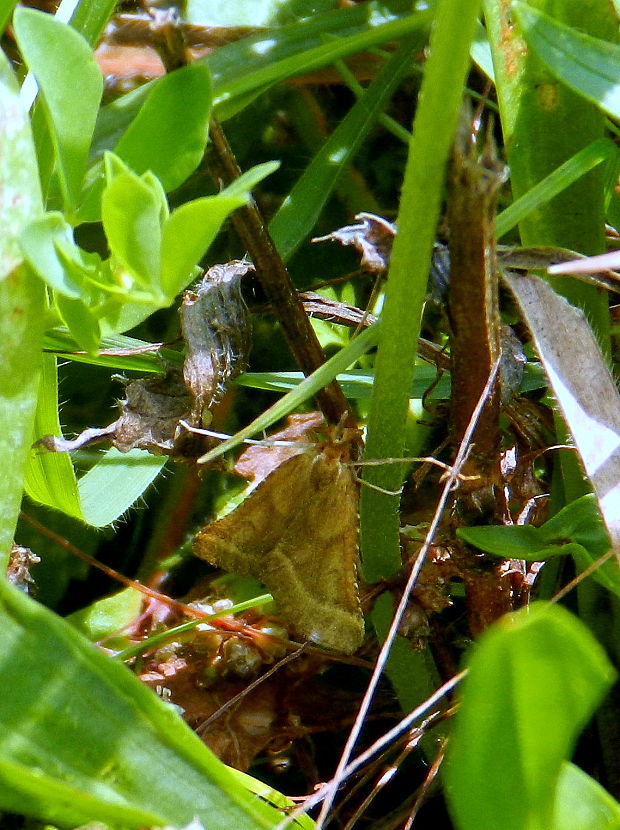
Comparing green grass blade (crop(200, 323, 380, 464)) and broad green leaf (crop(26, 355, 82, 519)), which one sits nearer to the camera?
green grass blade (crop(200, 323, 380, 464))

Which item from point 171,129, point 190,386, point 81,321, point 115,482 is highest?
point 171,129

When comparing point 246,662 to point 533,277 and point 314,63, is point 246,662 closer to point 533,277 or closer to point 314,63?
point 533,277

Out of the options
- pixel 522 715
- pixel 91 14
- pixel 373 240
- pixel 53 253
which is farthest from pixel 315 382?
pixel 91 14

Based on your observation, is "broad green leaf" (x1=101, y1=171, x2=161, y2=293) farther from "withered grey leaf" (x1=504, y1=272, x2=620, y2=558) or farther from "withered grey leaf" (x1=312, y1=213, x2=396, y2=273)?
"withered grey leaf" (x1=504, y1=272, x2=620, y2=558)

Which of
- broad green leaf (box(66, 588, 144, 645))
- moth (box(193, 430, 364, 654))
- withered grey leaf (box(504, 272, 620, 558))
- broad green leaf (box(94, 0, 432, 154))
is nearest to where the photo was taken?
withered grey leaf (box(504, 272, 620, 558))

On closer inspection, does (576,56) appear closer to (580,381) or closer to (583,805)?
(580,381)

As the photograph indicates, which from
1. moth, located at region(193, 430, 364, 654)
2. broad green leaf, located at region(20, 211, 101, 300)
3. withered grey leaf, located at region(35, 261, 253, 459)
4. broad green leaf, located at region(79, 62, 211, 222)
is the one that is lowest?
moth, located at region(193, 430, 364, 654)

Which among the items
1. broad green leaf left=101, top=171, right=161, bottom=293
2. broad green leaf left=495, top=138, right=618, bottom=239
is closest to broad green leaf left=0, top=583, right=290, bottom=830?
broad green leaf left=101, top=171, right=161, bottom=293
